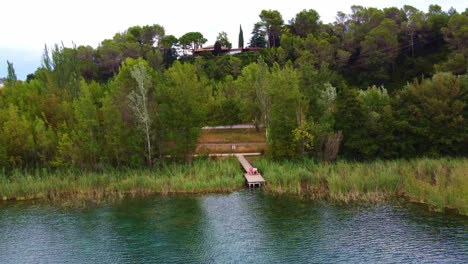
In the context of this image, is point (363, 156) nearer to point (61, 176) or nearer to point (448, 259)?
point (448, 259)

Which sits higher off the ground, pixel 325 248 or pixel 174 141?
pixel 174 141

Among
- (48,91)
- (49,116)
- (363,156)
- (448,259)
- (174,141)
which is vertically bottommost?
(448,259)

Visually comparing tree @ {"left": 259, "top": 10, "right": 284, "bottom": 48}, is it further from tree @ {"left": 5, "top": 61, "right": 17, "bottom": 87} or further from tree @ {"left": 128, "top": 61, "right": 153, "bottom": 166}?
tree @ {"left": 128, "top": 61, "right": 153, "bottom": 166}

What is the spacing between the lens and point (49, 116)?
38281 mm

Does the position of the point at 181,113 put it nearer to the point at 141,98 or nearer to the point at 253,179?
the point at 141,98

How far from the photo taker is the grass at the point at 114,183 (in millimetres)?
29547

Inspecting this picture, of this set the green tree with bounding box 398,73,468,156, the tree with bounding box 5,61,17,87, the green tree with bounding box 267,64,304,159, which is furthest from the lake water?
the tree with bounding box 5,61,17,87

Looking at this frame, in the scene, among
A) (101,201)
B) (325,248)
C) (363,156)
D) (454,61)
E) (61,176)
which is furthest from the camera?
(454,61)

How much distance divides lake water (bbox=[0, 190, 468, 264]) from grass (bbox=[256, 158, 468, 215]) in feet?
4.18

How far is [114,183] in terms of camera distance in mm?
30625

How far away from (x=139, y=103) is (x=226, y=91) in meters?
20.4

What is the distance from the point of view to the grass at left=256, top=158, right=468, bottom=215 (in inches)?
906

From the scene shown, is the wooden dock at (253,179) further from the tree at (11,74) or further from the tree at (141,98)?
the tree at (11,74)

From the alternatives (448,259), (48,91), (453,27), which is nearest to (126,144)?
(48,91)
